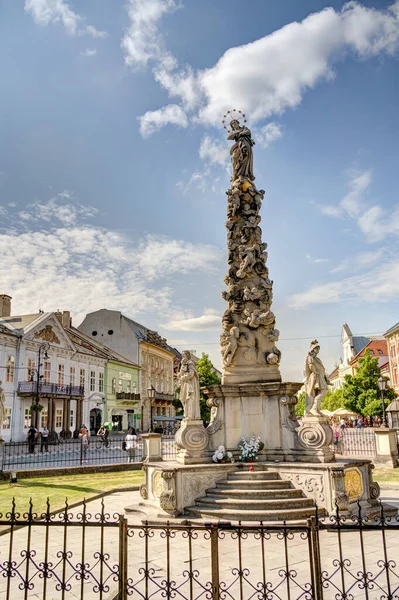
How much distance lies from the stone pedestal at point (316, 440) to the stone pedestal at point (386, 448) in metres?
8.55

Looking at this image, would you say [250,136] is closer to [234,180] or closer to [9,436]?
[234,180]

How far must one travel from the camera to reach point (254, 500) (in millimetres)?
9648

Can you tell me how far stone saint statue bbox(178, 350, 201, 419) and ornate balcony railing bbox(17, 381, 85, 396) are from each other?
97.4 ft

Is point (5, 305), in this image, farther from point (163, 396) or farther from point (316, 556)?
point (316, 556)

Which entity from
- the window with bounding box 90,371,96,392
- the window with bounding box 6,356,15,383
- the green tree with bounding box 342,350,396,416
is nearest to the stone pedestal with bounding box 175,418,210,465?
the window with bounding box 6,356,15,383

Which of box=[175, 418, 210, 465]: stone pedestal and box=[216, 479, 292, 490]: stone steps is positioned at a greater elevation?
box=[175, 418, 210, 465]: stone pedestal

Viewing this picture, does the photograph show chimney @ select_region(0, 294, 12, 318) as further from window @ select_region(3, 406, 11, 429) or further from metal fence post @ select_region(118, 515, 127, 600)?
metal fence post @ select_region(118, 515, 127, 600)

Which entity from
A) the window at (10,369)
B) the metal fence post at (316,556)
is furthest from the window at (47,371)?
the metal fence post at (316,556)

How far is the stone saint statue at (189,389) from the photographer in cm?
1147

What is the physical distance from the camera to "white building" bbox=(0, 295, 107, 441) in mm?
37588

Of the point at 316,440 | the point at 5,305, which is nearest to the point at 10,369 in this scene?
the point at 5,305

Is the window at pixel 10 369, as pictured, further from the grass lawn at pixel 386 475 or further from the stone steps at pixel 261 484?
the stone steps at pixel 261 484

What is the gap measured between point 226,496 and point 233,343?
13.1 ft

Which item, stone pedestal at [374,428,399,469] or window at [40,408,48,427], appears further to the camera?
window at [40,408,48,427]
